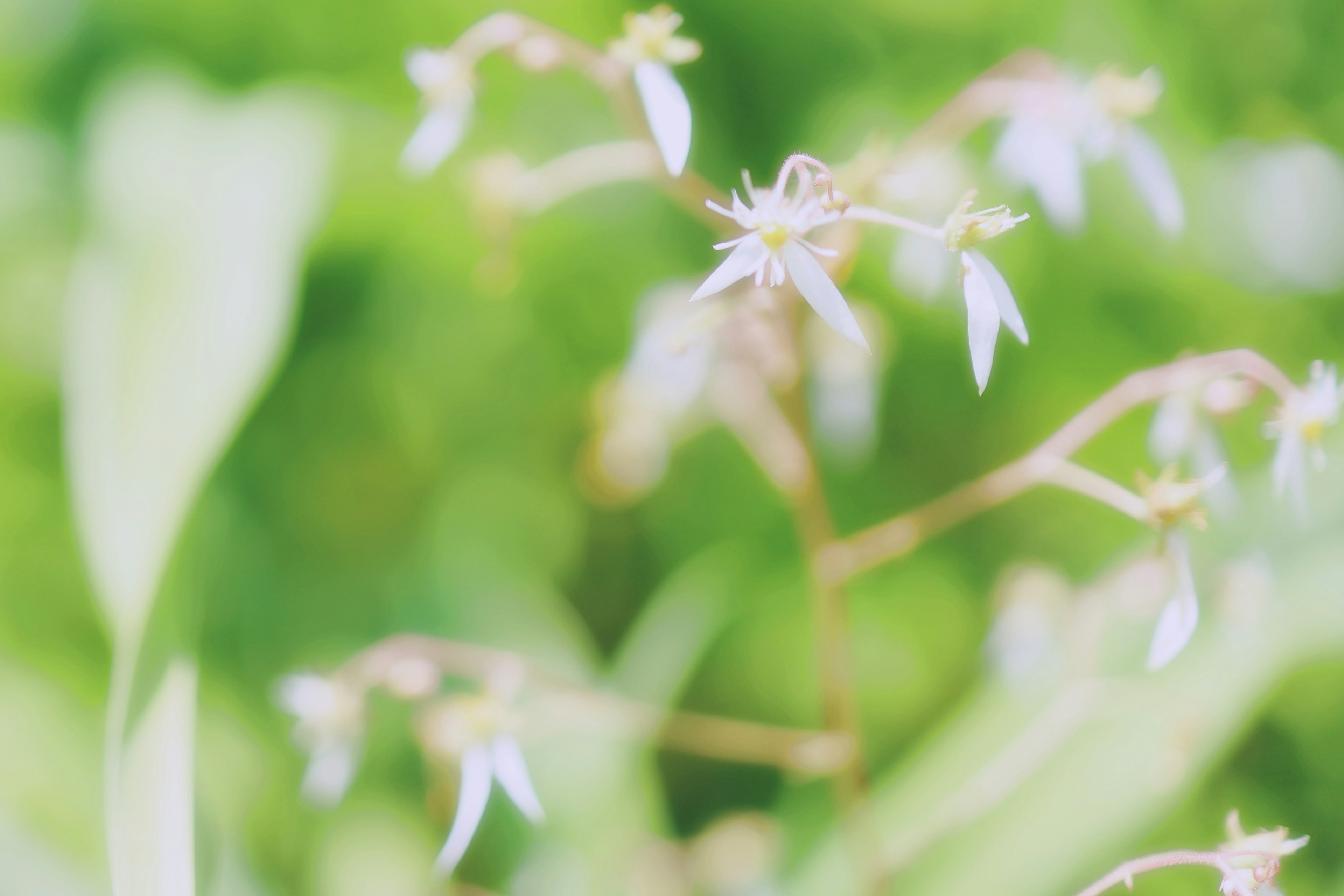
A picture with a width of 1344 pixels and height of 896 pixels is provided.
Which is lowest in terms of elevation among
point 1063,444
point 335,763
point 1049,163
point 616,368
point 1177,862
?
point 1177,862

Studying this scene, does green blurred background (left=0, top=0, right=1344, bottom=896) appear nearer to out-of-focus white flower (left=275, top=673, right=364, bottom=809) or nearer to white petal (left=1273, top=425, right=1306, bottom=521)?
out-of-focus white flower (left=275, top=673, right=364, bottom=809)

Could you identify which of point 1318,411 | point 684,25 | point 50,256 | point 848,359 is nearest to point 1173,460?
point 1318,411

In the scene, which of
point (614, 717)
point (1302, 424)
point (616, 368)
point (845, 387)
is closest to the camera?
point (1302, 424)

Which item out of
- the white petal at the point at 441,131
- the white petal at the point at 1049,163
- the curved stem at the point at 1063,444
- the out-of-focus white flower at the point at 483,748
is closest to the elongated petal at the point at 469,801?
the out-of-focus white flower at the point at 483,748

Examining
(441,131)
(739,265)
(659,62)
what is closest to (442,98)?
(441,131)

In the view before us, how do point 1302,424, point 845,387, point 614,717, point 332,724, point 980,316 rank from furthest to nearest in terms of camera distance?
point 845,387, point 614,717, point 332,724, point 1302,424, point 980,316

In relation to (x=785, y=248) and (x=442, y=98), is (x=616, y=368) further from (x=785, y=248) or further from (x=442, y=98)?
(x=785, y=248)

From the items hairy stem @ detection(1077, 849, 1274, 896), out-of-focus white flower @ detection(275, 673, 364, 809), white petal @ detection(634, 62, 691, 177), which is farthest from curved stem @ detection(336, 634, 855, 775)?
white petal @ detection(634, 62, 691, 177)
